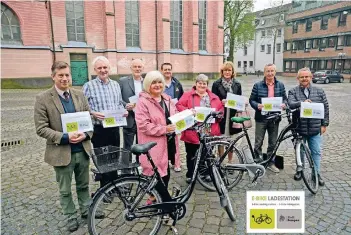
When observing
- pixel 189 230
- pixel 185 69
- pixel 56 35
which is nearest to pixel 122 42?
pixel 56 35

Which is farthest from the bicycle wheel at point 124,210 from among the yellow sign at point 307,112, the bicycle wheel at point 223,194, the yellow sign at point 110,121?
the yellow sign at point 307,112

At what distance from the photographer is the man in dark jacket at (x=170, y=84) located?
4.81 metres

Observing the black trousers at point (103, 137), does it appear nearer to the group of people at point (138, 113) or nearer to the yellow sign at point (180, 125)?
the group of people at point (138, 113)

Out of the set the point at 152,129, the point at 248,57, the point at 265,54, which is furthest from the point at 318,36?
the point at 152,129

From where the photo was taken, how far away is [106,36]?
24.6 meters

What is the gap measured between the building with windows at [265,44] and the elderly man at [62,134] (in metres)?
51.6

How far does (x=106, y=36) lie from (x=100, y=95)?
2262 cm

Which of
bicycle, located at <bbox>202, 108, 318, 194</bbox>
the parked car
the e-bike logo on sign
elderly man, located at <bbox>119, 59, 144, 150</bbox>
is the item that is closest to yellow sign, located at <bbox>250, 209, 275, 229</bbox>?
the e-bike logo on sign

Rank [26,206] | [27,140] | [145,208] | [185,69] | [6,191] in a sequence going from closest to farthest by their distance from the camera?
[145,208], [26,206], [6,191], [27,140], [185,69]

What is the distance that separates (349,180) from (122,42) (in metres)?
24.3

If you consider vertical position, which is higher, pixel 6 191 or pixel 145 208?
pixel 145 208

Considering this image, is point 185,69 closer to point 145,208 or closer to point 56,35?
point 56,35

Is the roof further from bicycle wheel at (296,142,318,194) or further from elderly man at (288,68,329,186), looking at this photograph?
bicycle wheel at (296,142,318,194)

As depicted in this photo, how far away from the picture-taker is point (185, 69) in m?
31.5
